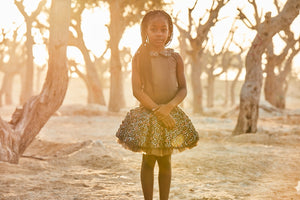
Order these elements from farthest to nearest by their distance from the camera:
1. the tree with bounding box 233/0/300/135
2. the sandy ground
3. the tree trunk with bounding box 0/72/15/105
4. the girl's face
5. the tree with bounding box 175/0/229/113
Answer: the tree trunk with bounding box 0/72/15/105
the tree with bounding box 175/0/229/113
the tree with bounding box 233/0/300/135
the sandy ground
the girl's face

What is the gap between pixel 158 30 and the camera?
2.88 metres

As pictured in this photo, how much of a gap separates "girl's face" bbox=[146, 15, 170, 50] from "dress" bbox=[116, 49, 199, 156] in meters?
0.11

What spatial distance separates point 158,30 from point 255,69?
236 inches

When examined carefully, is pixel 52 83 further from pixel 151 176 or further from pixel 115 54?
pixel 115 54

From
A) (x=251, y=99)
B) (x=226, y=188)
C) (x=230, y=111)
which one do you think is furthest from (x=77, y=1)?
(x=226, y=188)

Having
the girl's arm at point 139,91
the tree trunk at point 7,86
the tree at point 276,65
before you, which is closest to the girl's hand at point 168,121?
the girl's arm at point 139,91

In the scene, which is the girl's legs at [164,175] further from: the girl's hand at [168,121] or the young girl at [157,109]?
the girl's hand at [168,121]

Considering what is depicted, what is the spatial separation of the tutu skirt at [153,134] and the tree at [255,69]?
5811 millimetres

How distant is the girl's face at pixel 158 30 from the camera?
9.43 ft

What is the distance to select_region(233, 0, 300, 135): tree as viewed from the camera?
818 cm

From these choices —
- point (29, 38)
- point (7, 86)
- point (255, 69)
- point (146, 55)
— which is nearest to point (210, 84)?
point (29, 38)

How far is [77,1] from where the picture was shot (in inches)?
628

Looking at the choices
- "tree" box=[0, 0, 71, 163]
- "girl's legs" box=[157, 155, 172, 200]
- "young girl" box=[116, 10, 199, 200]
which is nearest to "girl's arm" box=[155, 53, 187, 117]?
"young girl" box=[116, 10, 199, 200]

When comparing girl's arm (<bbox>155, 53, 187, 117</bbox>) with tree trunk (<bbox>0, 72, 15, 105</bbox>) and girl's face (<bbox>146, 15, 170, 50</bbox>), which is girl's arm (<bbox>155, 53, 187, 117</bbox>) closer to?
girl's face (<bbox>146, 15, 170, 50</bbox>)
